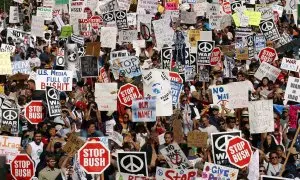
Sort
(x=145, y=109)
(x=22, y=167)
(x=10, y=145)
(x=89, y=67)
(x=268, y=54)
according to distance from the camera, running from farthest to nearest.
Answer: (x=268, y=54), (x=89, y=67), (x=145, y=109), (x=10, y=145), (x=22, y=167)

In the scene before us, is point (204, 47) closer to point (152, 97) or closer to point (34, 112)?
point (34, 112)

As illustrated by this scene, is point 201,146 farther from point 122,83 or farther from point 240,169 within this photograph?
point 122,83

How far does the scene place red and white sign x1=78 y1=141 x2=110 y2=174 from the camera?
12742 mm

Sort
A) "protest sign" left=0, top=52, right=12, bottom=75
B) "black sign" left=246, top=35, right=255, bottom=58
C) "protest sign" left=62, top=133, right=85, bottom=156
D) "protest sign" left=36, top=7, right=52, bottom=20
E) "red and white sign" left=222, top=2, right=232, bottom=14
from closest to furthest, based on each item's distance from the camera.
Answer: "protest sign" left=62, top=133, right=85, bottom=156 → "protest sign" left=0, top=52, right=12, bottom=75 → "black sign" left=246, top=35, right=255, bottom=58 → "red and white sign" left=222, top=2, right=232, bottom=14 → "protest sign" left=36, top=7, right=52, bottom=20

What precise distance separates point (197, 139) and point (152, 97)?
155 centimetres

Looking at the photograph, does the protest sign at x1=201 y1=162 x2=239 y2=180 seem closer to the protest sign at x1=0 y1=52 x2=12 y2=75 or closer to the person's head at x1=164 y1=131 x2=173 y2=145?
the person's head at x1=164 y1=131 x2=173 y2=145

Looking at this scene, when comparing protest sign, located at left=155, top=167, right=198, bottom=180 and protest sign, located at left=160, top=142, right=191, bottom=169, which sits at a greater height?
protest sign, located at left=160, top=142, right=191, bottom=169

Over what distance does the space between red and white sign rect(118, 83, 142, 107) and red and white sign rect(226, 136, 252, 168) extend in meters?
3.74

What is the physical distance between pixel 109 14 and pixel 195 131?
10.2 m

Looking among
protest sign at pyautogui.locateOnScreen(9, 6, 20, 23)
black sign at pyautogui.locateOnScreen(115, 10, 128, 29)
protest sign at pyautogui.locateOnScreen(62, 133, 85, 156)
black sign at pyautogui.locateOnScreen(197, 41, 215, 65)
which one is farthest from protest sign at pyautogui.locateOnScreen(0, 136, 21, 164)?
protest sign at pyautogui.locateOnScreen(9, 6, 20, 23)

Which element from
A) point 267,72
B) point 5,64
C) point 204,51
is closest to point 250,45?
point 204,51

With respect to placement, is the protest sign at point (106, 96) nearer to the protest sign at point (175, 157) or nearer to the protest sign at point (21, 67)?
the protest sign at point (175, 157)

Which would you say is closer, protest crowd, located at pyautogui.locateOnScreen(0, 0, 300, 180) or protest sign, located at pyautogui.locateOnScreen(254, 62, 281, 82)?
protest crowd, located at pyautogui.locateOnScreen(0, 0, 300, 180)

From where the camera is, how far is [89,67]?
1966 cm
